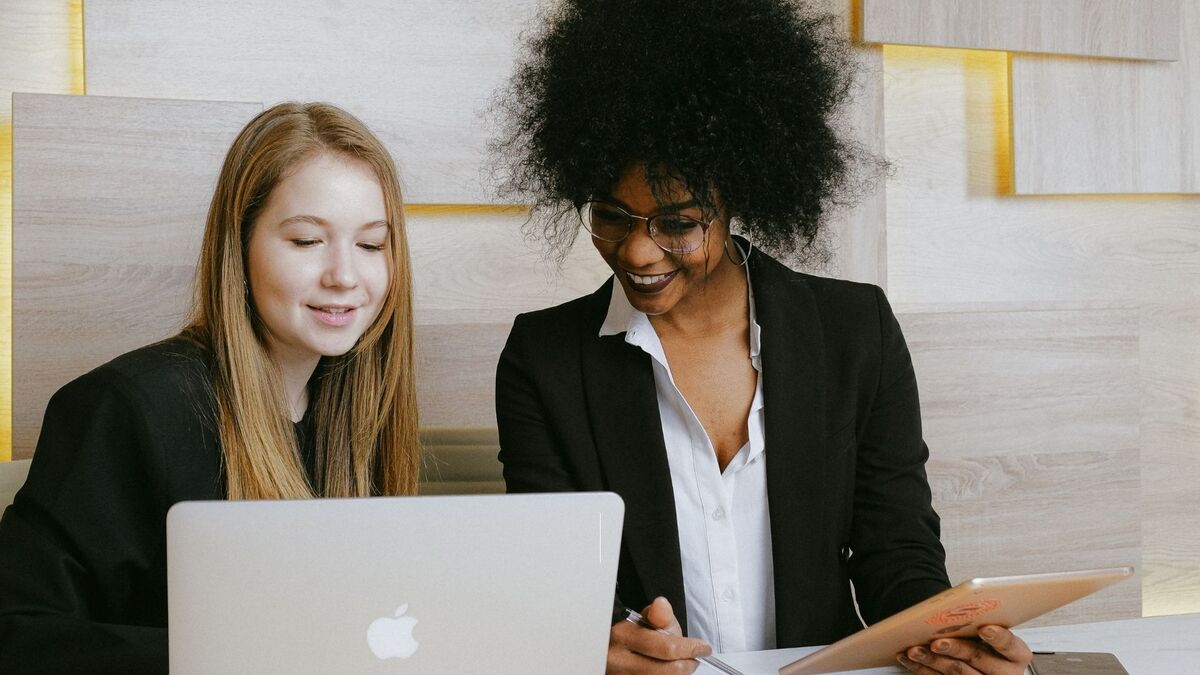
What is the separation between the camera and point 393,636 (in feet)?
3.05

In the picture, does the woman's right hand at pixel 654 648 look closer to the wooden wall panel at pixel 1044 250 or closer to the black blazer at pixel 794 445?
the black blazer at pixel 794 445

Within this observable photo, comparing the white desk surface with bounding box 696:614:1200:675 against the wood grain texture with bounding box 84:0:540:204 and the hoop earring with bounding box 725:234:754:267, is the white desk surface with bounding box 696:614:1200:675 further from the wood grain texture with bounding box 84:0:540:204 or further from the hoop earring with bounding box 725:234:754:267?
the wood grain texture with bounding box 84:0:540:204

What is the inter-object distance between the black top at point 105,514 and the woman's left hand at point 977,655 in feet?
2.87

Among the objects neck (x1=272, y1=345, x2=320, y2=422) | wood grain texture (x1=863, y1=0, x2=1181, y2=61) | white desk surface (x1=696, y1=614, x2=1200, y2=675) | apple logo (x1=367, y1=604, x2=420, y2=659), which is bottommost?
white desk surface (x1=696, y1=614, x2=1200, y2=675)

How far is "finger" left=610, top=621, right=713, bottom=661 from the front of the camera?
1.26 meters

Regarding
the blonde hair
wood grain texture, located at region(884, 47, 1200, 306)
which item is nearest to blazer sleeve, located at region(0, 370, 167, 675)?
the blonde hair

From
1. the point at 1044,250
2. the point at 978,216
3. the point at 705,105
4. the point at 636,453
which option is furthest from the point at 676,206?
the point at 1044,250

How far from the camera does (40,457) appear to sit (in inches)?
54.2

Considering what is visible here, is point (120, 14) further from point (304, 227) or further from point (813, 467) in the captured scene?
point (813, 467)

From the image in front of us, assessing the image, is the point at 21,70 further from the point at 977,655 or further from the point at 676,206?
the point at 977,655

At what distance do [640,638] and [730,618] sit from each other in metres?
0.40

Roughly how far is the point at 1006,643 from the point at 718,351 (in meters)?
0.70

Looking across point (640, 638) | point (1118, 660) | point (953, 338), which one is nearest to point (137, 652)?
point (640, 638)

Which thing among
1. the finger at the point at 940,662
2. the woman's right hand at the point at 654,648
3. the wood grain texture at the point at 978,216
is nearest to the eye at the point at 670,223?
the woman's right hand at the point at 654,648
